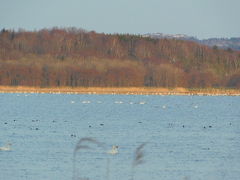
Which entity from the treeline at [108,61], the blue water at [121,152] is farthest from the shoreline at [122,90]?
the blue water at [121,152]

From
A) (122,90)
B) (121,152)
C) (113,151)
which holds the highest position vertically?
(113,151)

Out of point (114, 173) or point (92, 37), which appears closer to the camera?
point (114, 173)

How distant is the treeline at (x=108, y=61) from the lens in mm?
107625

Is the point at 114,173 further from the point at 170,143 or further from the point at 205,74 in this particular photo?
the point at 205,74

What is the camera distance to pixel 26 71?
107000 mm

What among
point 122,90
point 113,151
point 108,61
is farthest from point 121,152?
point 108,61

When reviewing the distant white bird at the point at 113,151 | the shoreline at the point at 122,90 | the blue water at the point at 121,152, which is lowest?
the shoreline at the point at 122,90

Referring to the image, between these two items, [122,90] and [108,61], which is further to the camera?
[108,61]

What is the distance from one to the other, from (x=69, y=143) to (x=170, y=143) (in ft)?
12.7

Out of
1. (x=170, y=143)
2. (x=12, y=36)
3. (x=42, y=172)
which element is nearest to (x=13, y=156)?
(x=42, y=172)

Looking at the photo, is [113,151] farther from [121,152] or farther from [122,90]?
[122,90]

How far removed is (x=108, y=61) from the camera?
125125mm

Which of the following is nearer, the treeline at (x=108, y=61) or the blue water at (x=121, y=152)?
the blue water at (x=121, y=152)

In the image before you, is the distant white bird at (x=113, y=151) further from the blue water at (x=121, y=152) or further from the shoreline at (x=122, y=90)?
the shoreline at (x=122, y=90)
